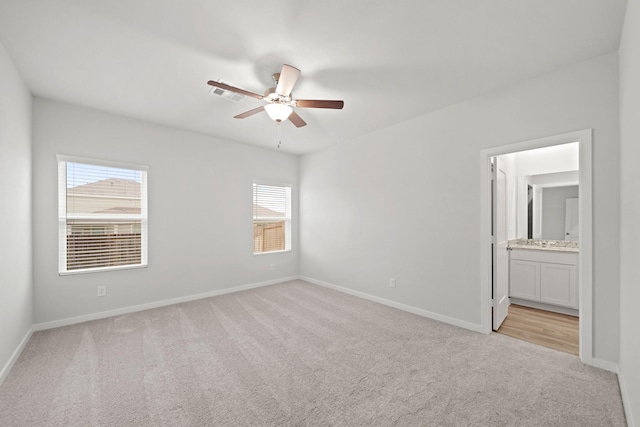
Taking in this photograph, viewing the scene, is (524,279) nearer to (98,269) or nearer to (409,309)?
(409,309)

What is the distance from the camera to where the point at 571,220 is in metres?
4.36

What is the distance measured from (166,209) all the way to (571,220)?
6365mm

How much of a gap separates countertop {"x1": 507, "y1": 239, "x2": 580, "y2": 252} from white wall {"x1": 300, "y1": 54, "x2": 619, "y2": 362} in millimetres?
1716

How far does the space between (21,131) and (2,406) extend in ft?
7.98

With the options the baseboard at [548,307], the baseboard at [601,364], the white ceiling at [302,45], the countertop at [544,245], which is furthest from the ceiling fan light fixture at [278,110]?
the baseboard at [548,307]

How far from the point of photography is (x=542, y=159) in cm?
443

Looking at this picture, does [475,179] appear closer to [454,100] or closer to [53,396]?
[454,100]

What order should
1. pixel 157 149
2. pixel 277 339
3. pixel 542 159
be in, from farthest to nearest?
pixel 542 159 → pixel 157 149 → pixel 277 339

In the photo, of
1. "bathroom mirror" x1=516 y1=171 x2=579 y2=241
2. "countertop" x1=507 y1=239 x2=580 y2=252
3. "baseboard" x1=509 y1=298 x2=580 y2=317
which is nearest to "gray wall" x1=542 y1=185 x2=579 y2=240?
"bathroom mirror" x1=516 y1=171 x2=579 y2=241

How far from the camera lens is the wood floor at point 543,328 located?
2.88m

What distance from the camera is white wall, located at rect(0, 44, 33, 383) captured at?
2.22 metres

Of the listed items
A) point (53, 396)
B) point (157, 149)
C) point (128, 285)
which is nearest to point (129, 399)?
point (53, 396)

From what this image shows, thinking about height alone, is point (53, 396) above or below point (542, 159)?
below

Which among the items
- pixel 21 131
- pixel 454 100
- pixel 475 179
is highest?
pixel 454 100
